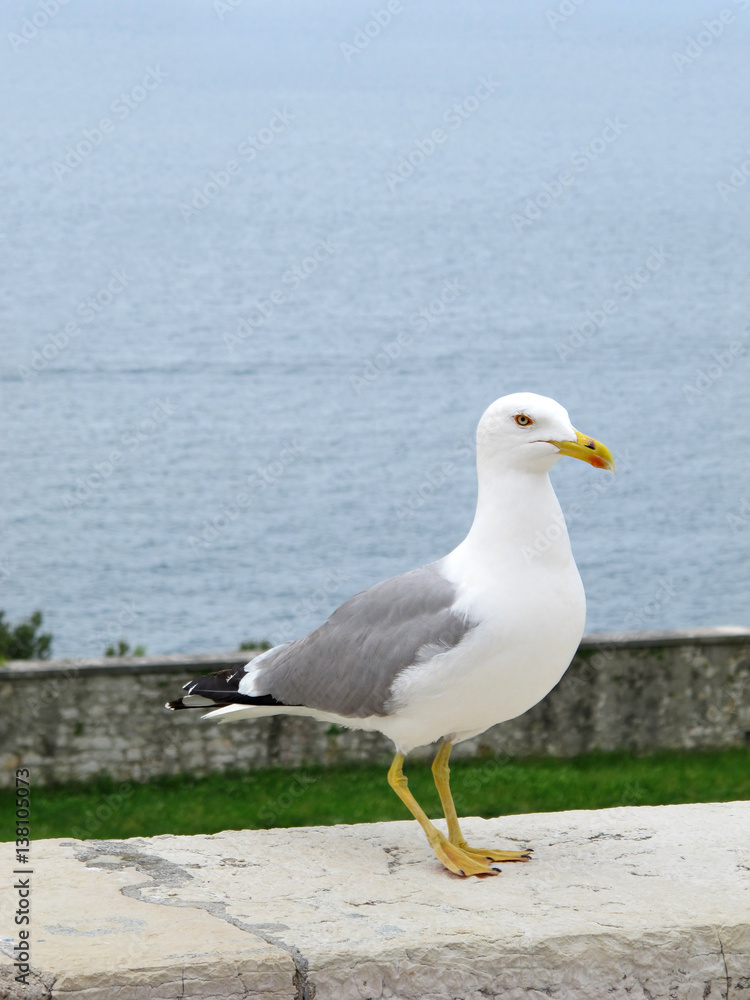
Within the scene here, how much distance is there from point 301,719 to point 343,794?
0.72 metres

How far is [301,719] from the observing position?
9.90 m

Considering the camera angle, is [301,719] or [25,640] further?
[25,640]

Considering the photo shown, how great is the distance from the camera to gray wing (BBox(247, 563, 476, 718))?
4652 mm

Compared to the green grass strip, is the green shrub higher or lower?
higher

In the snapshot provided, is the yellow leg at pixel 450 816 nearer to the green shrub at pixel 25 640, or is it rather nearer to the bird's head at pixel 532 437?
the bird's head at pixel 532 437

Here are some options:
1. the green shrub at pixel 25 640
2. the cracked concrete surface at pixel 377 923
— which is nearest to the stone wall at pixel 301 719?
the green shrub at pixel 25 640

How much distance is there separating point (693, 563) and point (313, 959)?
1980cm

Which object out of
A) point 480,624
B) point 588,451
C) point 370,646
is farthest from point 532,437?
point 370,646

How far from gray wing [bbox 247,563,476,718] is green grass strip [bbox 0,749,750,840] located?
170 inches

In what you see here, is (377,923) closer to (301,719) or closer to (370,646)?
(370,646)

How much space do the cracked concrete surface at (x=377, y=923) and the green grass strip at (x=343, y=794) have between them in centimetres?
384

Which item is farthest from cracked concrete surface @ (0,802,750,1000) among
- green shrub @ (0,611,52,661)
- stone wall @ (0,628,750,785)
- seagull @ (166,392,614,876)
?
green shrub @ (0,611,52,661)

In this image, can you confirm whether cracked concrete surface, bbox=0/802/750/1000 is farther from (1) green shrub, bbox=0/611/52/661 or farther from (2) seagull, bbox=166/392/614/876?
(1) green shrub, bbox=0/611/52/661

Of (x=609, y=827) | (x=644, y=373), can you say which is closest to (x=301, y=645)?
(x=609, y=827)
